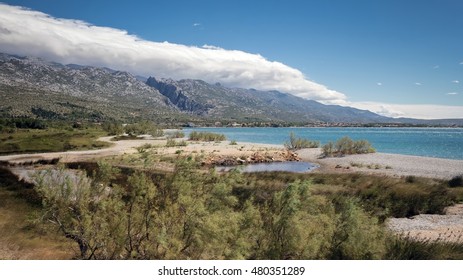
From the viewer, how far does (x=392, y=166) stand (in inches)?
1785

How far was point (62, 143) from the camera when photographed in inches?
1966

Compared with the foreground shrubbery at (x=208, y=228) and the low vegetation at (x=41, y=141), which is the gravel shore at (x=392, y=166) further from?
the low vegetation at (x=41, y=141)

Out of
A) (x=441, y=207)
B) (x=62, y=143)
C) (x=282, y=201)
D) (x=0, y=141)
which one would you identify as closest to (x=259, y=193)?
(x=441, y=207)

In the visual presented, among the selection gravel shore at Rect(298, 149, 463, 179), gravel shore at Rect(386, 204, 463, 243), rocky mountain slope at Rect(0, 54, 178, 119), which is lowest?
gravel shore at Rect(298, 149, 463, 179)

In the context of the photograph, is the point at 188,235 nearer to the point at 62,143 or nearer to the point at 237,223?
the point at 237,223

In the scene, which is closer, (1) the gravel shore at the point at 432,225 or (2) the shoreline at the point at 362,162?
(1) the gravel shore at the point at 432,225

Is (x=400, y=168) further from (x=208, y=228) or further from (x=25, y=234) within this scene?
(x=208, y=228)

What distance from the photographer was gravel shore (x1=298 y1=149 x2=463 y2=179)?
129ft

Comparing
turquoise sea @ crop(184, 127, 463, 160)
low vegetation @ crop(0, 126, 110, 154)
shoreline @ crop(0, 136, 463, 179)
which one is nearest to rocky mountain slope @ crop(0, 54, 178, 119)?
low vegetation @ crop(0, 126, 110, 154)

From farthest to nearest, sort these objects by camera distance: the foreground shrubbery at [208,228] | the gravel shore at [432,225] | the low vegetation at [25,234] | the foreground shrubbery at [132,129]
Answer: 1. the foreground shrubbery at [132,129]
2. the gravel shore at [432,225]
3. the low vegetation at [25,234]
4. the foreground shrubbery at [208,228]

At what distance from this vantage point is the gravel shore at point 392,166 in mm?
39416

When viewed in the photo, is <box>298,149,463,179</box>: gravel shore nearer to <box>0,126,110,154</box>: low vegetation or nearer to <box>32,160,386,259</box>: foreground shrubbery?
<box>32,160,386,259</box>: foreground shrubbery

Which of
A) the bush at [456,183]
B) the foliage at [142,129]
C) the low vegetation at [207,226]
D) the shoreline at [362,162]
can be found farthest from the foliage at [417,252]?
the foliage at [142,129]

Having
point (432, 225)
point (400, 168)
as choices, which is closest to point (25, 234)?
point (432, 225)
